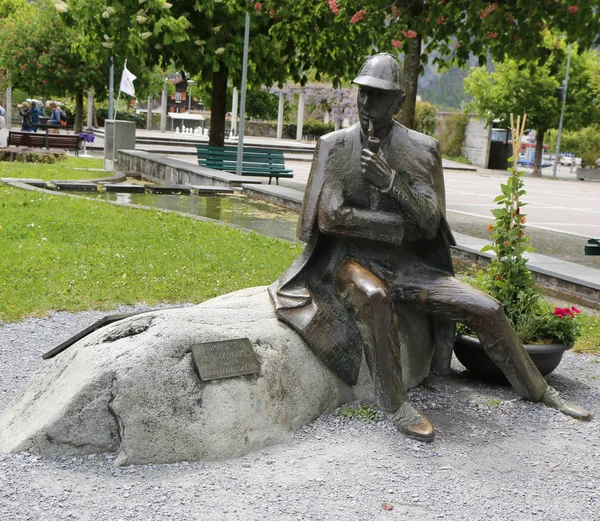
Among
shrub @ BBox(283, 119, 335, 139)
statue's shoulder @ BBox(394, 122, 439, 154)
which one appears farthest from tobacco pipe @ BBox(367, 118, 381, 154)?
shrub @ BBox(283, 119, 335, 139)

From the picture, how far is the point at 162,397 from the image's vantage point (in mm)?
4016

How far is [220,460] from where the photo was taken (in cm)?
409

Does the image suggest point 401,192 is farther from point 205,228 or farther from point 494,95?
point 494,95

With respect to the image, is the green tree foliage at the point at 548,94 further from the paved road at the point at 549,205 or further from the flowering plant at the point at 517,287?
the flowering plant at the point at 517,287

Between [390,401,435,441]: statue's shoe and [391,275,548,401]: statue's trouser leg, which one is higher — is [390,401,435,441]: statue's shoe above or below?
below

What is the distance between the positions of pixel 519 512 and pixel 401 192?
1.73 m

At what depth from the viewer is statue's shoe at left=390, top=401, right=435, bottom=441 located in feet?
14.4

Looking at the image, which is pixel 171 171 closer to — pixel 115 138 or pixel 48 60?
pixel 115 138

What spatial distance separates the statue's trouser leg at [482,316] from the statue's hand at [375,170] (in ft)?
2.13

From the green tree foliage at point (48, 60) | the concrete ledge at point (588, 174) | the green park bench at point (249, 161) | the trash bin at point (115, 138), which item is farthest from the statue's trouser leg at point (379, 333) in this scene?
the concrete ledge at point (588, 174)

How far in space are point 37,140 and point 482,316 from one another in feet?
A: 69.4

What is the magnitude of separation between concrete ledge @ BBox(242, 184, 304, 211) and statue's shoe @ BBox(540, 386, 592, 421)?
31.5ft

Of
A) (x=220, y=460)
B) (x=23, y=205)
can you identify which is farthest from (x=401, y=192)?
(x=23, y=205)

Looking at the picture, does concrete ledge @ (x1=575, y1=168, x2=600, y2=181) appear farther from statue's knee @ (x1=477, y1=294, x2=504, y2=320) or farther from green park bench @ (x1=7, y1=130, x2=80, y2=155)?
statue's knee @ (x1=477, y1=294, x2=504, y2=320)
